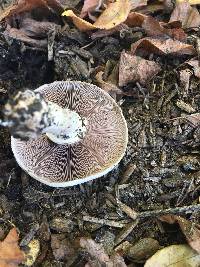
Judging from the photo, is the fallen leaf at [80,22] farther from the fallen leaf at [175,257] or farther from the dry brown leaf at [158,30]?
the fallen leaf at [175,257]

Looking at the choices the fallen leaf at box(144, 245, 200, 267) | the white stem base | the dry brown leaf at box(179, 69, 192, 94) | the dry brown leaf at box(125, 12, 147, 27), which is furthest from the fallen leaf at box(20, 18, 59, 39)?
the fallen leaf at box(144, 245, 200, 267)

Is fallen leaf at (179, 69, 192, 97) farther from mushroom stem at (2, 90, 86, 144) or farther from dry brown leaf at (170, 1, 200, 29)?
mushroom stem at (2, 90, 86, 144)

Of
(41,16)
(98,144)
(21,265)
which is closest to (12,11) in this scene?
(41,16)

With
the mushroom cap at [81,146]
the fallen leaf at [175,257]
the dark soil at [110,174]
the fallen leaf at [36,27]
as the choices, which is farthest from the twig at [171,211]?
the fallen leaf at [36,27]

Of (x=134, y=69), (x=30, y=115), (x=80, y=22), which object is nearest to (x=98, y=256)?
(x=30, y=115)

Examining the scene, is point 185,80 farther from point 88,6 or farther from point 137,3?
point 88,6
